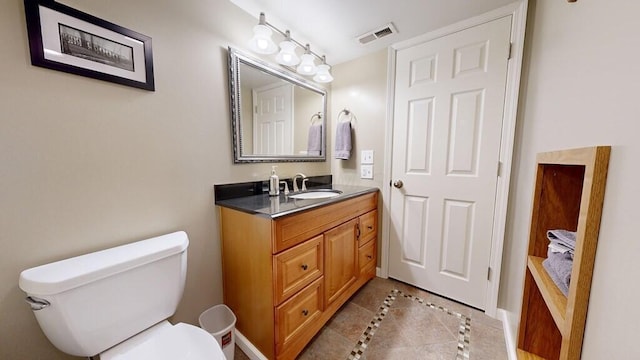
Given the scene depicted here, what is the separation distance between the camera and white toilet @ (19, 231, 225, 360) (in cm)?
71

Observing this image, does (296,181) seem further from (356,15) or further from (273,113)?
(356,15)

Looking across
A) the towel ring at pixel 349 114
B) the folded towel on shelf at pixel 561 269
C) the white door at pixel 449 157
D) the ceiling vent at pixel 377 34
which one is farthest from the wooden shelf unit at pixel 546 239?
the towel ring at pixel 349 114

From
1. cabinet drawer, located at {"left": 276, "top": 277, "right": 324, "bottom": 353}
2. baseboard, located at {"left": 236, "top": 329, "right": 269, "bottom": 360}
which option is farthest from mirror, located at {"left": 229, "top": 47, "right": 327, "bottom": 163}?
baseboard, located at {"left": 236, "top": 329, "right": 269, "bottom": 360}

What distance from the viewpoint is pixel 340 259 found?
152 centimetres

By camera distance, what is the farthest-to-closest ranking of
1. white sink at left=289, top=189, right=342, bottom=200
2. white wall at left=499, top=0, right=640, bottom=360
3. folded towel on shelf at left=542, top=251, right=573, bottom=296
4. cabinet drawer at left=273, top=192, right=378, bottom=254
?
white sink at left=289, top=189, right=342, bottom=200 < cabinet drawer at left=273, top=192, right=378, bottom=254 < folded towel on shelf at left=542, top=251, right=573, bottom=296 < white wall at left=499, top=0, right=640, bottom=360

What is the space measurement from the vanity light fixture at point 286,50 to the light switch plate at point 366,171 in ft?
2.81

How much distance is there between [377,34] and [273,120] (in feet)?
3.39

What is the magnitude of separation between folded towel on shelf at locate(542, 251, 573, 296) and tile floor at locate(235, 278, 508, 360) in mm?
926

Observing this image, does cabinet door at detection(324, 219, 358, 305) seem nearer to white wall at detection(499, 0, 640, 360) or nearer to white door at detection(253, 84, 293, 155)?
white door at detection(253, 84, 293, 155)

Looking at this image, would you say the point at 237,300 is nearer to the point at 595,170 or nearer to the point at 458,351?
the point at 458,351

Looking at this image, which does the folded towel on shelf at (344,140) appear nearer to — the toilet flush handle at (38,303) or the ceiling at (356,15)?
the ceiling at (356,15)

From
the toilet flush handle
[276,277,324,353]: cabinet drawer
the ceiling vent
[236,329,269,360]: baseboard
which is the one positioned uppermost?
the ceiling vent

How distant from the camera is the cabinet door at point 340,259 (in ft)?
4.59

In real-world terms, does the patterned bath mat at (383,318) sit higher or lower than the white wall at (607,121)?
lower
